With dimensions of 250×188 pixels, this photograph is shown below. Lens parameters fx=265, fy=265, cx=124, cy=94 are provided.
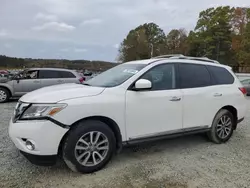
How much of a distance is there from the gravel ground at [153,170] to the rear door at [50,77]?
250 inches

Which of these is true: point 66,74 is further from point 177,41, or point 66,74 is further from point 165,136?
point 177,41

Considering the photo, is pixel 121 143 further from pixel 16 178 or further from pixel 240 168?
pixel 240 168

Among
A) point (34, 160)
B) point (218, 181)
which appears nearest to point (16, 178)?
point (34, 160)

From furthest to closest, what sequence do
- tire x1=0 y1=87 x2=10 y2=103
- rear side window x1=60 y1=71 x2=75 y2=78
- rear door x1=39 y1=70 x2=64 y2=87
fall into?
rear side window x1=60 y1=71 x2=75 y2=78 < rear door x1=39 y1=70 x2=64 y2=87 < tire x1=0 y1=87 x2=10 y2=103

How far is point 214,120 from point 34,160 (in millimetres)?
3355

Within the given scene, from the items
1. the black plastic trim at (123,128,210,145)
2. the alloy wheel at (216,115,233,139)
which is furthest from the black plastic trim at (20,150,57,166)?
the alloy wheel at (216,115,233,139)

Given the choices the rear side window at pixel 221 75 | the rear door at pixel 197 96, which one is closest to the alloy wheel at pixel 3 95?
the rear door at pixel 197 96

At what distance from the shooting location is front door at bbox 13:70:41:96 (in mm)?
10961

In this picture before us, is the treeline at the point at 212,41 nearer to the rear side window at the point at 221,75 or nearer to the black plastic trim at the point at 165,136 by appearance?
the rear side window at the point at 221,75

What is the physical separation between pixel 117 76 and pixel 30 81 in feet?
25.0

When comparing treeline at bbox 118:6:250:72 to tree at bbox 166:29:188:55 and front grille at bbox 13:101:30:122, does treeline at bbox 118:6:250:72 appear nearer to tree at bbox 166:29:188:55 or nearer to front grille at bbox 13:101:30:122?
tree at bbox 166:29:188:55

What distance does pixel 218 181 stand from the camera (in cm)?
357

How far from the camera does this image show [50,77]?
37.1 ft

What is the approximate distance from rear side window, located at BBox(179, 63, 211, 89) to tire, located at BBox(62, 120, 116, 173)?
Result: 67.4 inches
